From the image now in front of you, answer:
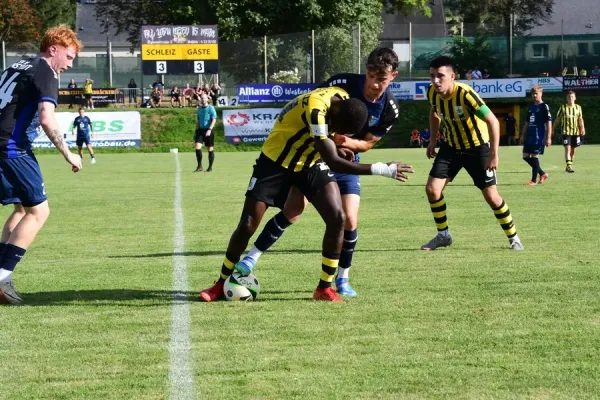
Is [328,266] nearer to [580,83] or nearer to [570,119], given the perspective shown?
[570,119]

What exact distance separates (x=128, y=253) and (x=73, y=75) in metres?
43.4

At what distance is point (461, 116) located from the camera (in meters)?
10.9

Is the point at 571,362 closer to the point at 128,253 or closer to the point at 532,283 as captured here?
the point at 532,283

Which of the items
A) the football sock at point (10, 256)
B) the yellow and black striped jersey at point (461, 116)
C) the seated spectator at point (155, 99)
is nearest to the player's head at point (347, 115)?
the football sock at point (10, 256)

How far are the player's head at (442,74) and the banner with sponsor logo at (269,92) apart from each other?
33035 millimetres

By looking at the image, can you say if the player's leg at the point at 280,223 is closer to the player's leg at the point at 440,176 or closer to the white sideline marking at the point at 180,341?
the white sideline marking at the point at 180,341

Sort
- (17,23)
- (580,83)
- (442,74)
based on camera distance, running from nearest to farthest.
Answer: (442,74) → (580,83) → (17,23)

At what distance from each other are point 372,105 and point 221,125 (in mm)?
35091

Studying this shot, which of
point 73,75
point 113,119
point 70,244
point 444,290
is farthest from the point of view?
point 73,75

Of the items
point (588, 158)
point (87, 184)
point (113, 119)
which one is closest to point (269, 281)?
point (87, 184)

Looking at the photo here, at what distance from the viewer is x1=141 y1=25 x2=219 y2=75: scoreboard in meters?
44.6

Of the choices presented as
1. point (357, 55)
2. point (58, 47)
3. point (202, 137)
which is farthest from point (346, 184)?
point (357, 55)

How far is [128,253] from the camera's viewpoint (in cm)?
1089

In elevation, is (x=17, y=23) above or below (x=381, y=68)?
above
